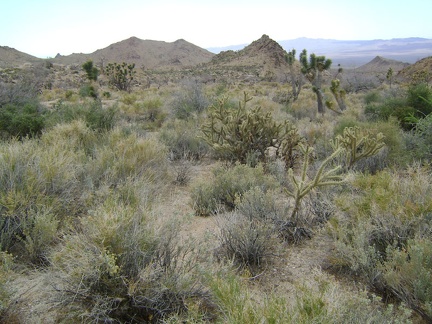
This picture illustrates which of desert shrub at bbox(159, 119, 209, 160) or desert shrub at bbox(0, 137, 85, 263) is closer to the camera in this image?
desert shrub at bbox(0, 137, 85, 263)

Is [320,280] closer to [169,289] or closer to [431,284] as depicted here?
[431,284]

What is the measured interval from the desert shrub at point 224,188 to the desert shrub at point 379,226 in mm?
1569

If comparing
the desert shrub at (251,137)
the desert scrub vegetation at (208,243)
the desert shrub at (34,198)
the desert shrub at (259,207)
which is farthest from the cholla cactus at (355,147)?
the desert shrub at (34,198)

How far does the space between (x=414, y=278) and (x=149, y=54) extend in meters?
85.1

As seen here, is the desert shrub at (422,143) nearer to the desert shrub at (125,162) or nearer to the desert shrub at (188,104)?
the desert shrub at (125,162)

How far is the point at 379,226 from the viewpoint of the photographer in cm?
377

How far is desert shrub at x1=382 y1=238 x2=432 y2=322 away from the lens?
285cm

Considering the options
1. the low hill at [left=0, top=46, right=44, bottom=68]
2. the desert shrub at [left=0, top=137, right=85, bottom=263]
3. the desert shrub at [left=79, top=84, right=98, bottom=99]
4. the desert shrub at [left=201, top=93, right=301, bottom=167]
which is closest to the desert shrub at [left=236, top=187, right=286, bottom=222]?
the desert shrub at [left=0, top=137, right=85, bottom=263]

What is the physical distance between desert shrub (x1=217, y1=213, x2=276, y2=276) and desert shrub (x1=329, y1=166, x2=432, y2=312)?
76 cm

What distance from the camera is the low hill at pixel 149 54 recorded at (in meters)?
77.5

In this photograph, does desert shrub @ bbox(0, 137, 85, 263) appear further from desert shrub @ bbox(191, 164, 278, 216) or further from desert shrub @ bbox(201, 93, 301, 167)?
desert shrub @ bbox(201, 93, 301, 167)

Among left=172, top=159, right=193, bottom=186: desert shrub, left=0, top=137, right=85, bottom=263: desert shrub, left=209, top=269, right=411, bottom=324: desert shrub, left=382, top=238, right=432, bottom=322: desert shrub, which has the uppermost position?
left=0, top=137, right=85, bottom=263: desert shrub

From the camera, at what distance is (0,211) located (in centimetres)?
372

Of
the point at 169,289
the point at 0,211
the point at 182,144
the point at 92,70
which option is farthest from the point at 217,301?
the point at 92,70
